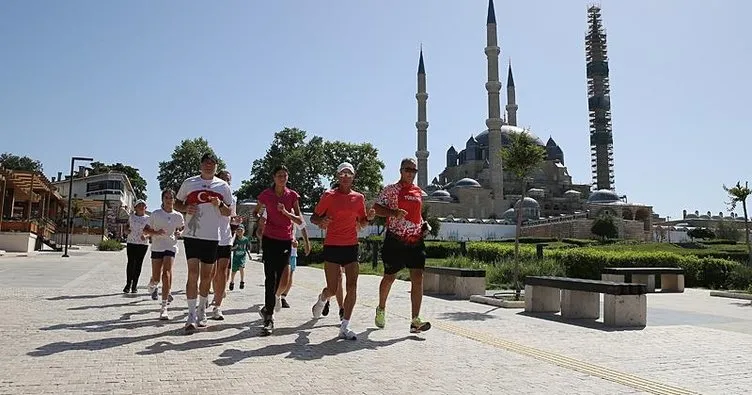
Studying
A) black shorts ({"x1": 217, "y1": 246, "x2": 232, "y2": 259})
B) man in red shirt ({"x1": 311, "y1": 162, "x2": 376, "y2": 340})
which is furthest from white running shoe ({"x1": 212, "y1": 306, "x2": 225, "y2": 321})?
man in red shirt ({"x1": 311, "y1": 162, "x2": 376, "y2": 340})

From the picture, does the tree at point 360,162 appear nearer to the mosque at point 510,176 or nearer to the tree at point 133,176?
the mosque at point 510,176

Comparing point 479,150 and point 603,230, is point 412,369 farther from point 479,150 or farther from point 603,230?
point 479,150

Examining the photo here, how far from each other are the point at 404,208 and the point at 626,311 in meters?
3.37

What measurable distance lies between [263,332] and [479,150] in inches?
3677

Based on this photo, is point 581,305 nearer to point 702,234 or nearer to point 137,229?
point 137,229

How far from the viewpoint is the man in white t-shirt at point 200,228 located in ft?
21.5

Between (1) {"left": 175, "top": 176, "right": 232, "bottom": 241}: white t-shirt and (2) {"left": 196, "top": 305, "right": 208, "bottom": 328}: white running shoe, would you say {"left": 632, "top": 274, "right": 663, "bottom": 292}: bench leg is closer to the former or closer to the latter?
(2) {"left": 196, "top": 305, "right": 208, "bottom": 328}: white running shoe

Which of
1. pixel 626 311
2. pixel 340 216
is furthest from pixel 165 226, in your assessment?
pixel 626 311

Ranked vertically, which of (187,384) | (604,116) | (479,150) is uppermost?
(604,116)

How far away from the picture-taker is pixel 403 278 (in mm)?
17844

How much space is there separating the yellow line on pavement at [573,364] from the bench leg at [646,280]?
9.05 m

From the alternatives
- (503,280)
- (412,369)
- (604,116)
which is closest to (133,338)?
(412,369)

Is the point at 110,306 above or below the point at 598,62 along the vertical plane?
below

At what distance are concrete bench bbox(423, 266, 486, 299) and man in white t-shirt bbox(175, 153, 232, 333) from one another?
548 centimetres
